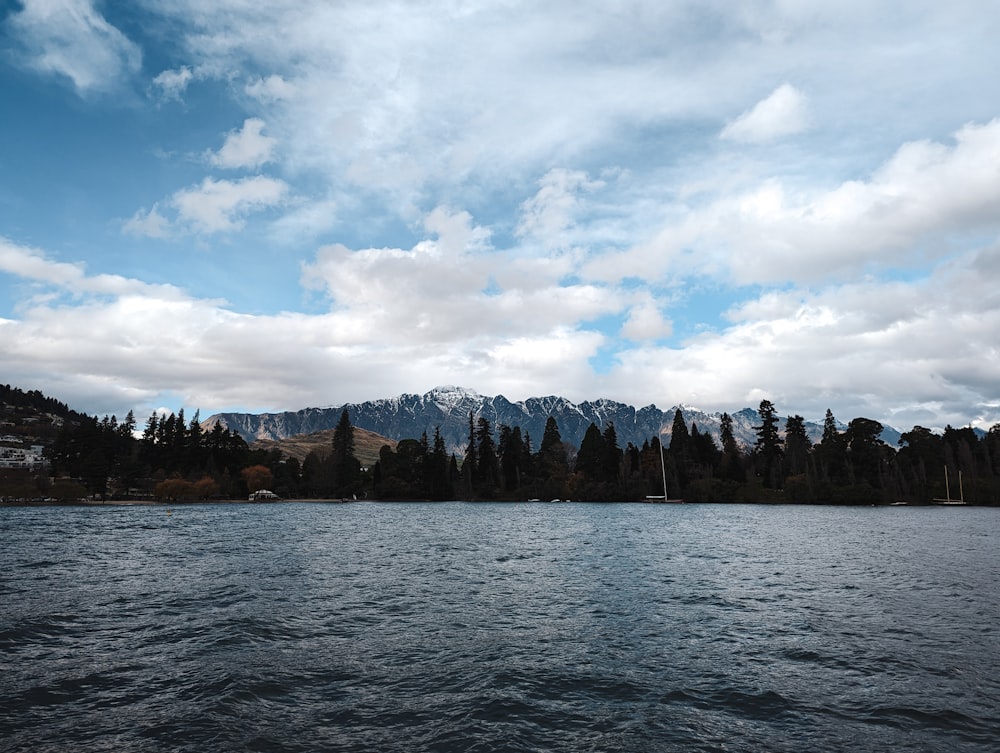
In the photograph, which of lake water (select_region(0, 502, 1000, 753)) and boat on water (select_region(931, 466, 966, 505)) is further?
boat on water (select_region(931, 466, 966, 505))

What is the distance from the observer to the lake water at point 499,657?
14664 millimetres

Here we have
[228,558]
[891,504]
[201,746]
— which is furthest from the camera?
[891,504]

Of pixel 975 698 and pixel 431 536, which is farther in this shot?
pixel 431 536

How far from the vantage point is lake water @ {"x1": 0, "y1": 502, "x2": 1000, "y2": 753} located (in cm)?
1466

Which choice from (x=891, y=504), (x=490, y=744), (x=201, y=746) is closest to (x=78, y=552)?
(x=201, y=746)

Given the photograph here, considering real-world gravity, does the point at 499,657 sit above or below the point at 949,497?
above

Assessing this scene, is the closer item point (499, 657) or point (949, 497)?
point (499, 657)

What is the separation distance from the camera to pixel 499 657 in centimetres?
2075

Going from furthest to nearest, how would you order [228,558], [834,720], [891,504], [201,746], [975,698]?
[891,504]
[228,558]
[975,698]
[834,720]
[201,746]

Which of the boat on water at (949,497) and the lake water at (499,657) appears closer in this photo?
the lake water at (499,657)

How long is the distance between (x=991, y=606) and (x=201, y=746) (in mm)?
34399

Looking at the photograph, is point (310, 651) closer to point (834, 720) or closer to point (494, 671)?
point (494, 671)

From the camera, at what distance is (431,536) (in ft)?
229

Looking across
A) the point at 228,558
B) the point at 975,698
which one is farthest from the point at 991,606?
the point at 228,558
